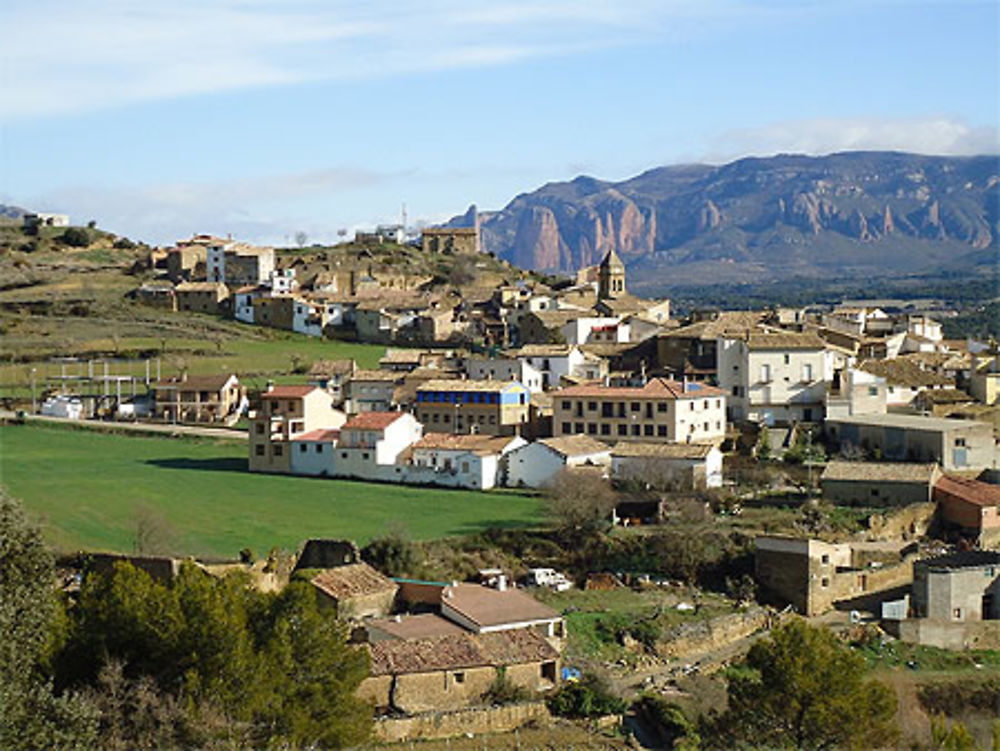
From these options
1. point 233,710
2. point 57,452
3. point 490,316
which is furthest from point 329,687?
point 490,316

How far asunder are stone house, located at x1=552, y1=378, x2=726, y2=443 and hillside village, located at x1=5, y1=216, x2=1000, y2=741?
0.06 meters

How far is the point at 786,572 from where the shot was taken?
30703 millimetres

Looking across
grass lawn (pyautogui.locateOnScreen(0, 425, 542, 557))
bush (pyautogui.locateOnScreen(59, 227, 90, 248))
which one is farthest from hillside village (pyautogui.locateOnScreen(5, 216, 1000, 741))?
bush (pyautogui.locateOnScreen(59, 227, 90, 248))

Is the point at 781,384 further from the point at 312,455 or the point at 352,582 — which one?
the point at 352,582

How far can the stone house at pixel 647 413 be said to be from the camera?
39.2 metres

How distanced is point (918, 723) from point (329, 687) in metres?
9.44

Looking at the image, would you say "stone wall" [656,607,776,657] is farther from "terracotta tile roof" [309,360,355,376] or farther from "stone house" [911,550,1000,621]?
"terracotta tile roof" [309,360,355,376]

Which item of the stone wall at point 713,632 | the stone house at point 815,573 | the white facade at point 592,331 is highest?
the white facade at point 592,331

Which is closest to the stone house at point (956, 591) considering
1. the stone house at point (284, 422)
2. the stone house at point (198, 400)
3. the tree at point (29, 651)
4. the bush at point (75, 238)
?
the stone house at point (284, 422)

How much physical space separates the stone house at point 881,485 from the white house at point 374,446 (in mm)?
10724

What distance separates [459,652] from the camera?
79.2 feet

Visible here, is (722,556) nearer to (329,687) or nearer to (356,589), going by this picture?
(356,589)

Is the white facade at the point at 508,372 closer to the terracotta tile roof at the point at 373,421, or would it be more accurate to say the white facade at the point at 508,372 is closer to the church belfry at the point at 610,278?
the terracotta tile roof at the point at 373,421

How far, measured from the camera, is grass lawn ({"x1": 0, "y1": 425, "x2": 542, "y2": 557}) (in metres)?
32.3
